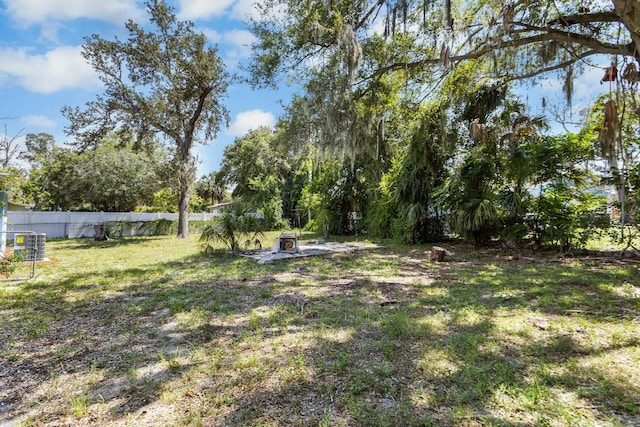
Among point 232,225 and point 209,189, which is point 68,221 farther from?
point 209,189

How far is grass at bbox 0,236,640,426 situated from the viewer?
5.75 feet

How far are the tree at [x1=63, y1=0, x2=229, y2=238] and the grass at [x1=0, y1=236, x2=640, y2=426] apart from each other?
827 centimetres

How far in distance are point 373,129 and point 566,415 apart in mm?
7851

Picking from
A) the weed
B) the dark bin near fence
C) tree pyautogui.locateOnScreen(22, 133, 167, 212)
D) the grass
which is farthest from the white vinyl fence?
the weed

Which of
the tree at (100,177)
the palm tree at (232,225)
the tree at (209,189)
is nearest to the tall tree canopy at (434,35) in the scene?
the palm tree at (232,225)

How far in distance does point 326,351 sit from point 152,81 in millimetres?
12322

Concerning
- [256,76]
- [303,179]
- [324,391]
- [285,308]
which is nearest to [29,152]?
[303,179]

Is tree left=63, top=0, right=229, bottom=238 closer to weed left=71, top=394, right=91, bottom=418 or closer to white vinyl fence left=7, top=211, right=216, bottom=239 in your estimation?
white vinyl fence left=7, top=211, right=216, bottom=239

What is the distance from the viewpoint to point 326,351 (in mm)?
2490

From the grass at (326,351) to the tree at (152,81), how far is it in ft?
27.1

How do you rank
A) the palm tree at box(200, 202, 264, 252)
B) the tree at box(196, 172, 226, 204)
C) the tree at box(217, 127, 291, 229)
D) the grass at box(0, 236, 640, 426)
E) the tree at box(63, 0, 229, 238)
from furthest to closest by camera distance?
the tree at box(196, 172, 226, 204), the tree at box(217, 127, 291, 229), the tree at box(63, 0, 229, 238), the palm tree at box(200, 202, 264, 252), the grass at box(0, 236, 640, 426)

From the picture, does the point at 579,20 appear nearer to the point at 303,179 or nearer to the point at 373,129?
the point at 373,129

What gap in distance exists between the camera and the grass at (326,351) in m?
1.75

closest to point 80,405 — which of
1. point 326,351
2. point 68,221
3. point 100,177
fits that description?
Result: point 326,351
